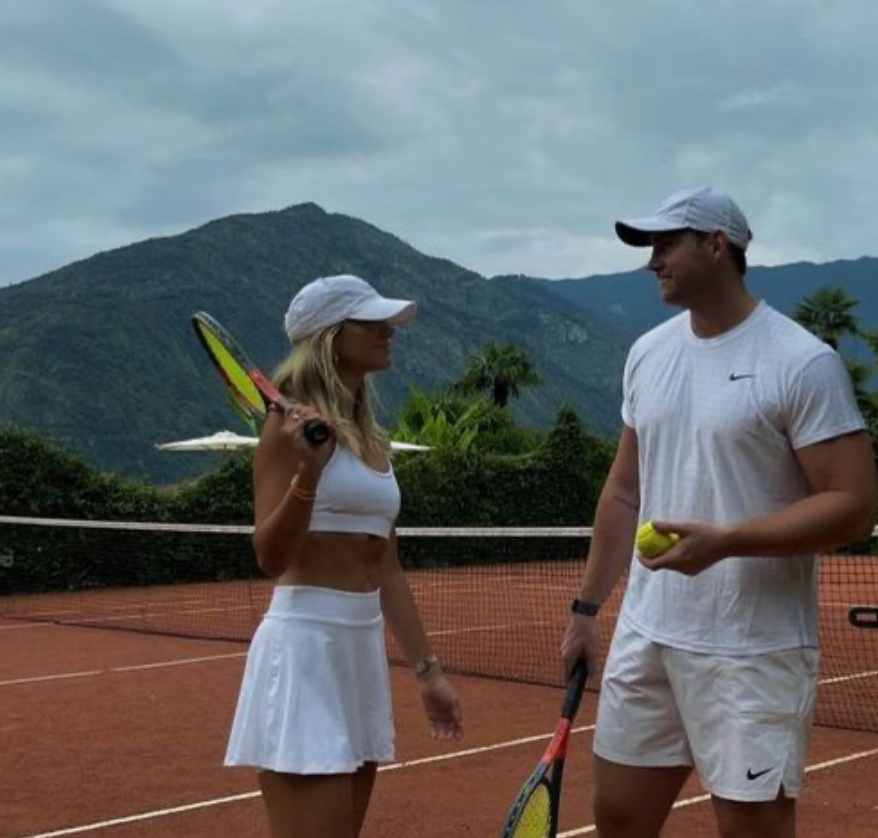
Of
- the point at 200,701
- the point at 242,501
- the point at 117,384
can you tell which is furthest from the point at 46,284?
the point at 200,701

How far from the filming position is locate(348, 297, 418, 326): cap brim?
334 centimetres

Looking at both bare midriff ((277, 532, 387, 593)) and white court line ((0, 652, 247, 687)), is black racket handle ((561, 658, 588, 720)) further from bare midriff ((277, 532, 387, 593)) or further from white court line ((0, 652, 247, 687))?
white court line ((0, 652, 247, 687))

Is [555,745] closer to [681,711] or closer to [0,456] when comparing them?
[681,711]

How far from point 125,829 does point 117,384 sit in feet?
411

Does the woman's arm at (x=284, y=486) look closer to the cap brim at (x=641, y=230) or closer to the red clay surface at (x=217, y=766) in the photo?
the cap brim at (x=641, y=230)

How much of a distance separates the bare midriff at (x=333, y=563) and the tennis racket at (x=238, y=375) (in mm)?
310

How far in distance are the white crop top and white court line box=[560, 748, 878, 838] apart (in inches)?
Result: 108

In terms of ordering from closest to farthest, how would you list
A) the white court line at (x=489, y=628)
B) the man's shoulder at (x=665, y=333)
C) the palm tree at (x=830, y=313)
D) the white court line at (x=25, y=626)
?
the man's shoulder at (x=665, y=333) < the white court line at (x=489, y=628) < the white court line at (x=25, y=626) < the palm tree at (x=830, y=313)

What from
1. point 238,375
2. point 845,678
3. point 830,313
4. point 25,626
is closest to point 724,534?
point 238,375

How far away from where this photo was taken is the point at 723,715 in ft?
9.96

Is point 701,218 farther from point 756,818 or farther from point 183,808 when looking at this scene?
point 183,808

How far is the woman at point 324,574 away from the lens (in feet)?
10.3

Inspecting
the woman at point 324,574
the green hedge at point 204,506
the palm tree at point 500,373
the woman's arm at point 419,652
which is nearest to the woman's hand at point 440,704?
the woman's arm at point 419,652

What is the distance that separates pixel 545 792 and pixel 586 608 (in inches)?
17.2
